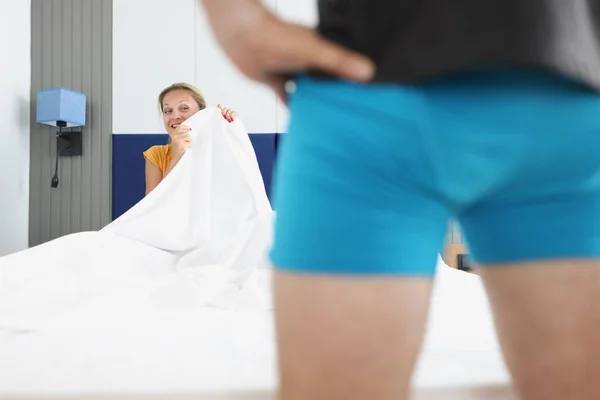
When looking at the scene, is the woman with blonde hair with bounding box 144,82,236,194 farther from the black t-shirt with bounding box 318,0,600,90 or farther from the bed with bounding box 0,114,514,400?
the black t-shirt with bounding box 318,0,600,90

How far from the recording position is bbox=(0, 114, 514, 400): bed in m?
0.79

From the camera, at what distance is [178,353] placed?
3.05 ft

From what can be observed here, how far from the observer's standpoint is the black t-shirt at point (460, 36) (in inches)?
14.4

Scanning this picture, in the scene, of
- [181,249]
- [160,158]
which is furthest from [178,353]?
[160,158]

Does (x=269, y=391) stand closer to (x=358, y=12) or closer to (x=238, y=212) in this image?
(x=358, y=12)

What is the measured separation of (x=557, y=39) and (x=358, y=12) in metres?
0.15

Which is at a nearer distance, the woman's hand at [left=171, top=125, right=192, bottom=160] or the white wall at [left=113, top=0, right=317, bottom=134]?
the woman's hand at [left=171, top=125, right=192, bottom=160]

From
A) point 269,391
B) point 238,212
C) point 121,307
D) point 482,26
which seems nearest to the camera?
point 482,26

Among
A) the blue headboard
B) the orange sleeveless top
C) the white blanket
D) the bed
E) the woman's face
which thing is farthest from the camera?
the blue headboard

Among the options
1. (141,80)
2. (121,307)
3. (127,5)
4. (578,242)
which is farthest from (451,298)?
(127,5)

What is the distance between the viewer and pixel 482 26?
0.37 m

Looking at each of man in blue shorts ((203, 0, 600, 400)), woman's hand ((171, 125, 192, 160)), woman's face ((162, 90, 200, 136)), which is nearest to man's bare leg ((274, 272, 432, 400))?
man in blue shorts ((203, 0, 600, 400))

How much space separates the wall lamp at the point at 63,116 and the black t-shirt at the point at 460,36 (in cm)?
336

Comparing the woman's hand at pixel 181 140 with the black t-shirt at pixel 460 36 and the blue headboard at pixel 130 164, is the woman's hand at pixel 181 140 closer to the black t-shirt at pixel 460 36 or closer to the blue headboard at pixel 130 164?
the blue headboard at pixel 130 164
